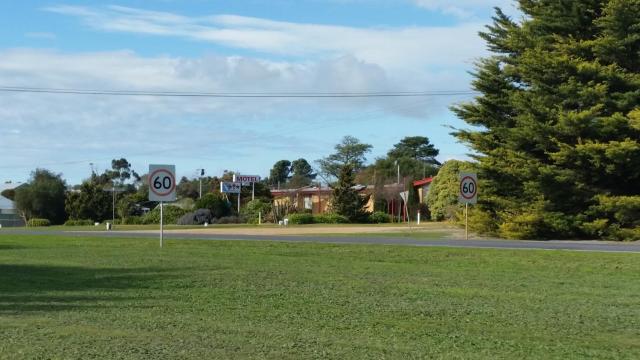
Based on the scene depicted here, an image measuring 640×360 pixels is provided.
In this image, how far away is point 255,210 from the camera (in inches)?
2943

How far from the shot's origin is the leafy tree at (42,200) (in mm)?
85750

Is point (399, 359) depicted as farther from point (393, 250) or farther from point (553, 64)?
point (553, 64)

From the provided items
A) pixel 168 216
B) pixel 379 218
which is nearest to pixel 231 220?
pixel 168 216

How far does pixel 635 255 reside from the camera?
74.5ft

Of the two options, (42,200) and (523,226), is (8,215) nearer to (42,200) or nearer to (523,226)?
(42,200)

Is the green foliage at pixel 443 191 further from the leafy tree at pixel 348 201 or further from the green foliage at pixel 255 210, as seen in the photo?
the green foliage at pixel 255 210

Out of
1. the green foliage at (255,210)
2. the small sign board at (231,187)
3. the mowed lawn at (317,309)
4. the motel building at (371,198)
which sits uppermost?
the small sign board at (231,187)

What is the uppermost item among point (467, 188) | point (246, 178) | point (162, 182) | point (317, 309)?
point (246, 178)

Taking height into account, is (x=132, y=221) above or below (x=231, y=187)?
below

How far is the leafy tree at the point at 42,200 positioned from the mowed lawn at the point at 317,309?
2732 inches

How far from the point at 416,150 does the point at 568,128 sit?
103566mm

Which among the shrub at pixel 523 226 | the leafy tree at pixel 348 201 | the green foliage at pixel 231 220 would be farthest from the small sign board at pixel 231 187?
the shrub at pixel 523 226

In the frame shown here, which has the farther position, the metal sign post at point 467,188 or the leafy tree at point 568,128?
the leafy tree at point 568,128

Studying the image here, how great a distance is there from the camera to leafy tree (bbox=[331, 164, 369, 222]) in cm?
7138
